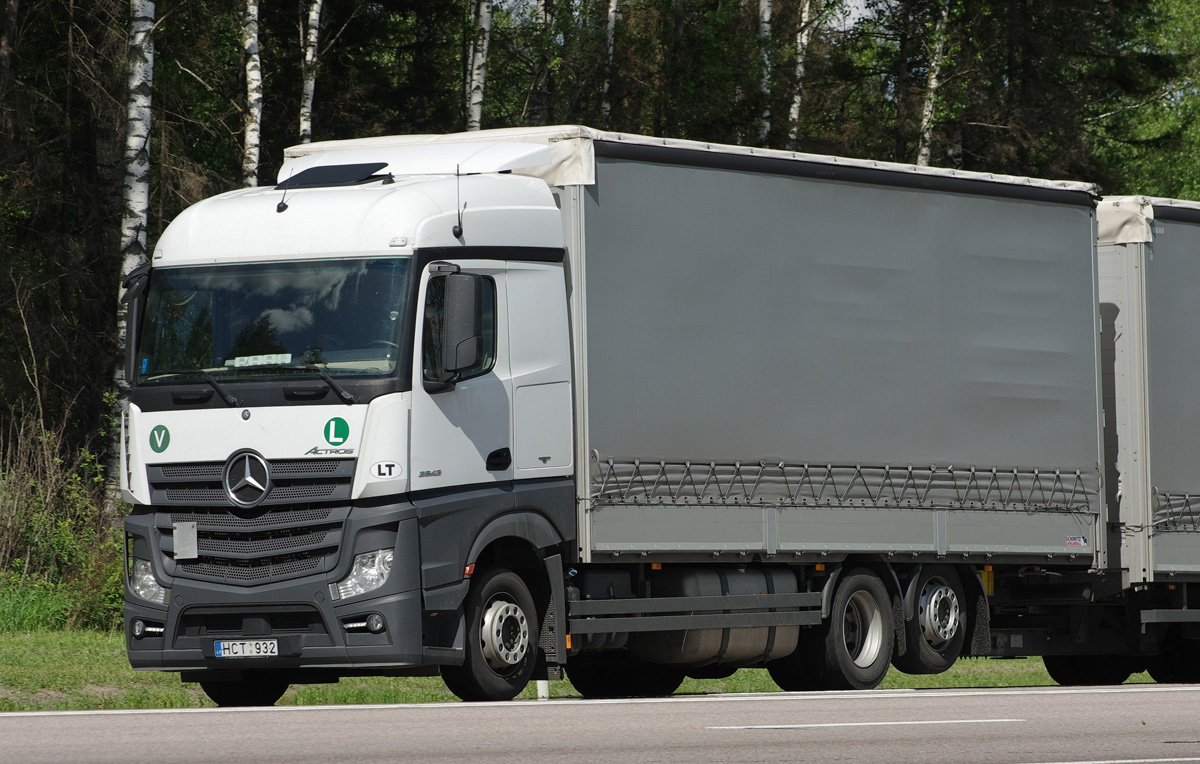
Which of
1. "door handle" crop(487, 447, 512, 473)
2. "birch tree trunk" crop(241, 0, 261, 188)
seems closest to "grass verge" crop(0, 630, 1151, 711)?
"door handle" crop(487, 447, 512, 473)

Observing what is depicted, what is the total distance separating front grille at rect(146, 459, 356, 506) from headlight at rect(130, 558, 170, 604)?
0.52 m

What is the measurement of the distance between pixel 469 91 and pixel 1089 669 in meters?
13.8

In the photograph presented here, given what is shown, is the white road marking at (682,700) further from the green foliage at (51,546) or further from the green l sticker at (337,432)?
the green foliage at (51,546)

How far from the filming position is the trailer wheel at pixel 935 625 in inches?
627

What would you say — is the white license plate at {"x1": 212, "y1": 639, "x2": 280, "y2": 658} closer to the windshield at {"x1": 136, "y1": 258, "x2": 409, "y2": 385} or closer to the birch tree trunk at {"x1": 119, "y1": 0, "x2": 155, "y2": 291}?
the windshield at {"x1": 136, "y1": 258, "x2": 409, "y2": 385}

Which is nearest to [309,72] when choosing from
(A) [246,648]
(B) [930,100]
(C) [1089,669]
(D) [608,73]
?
(D) [608,73]

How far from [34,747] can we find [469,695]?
12.2ft

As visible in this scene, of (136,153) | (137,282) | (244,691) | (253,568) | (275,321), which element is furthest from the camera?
(136,153)

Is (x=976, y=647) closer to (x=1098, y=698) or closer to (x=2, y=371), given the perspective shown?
(x=1098, y=698)

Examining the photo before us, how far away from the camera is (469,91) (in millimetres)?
28844

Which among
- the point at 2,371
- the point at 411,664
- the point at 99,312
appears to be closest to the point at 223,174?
the point at 99,312

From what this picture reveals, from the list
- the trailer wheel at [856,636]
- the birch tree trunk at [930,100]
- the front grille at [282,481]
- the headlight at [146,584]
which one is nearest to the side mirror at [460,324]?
the front grille at [282,481]

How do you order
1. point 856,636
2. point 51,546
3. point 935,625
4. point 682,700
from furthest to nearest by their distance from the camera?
point 51,546, point 935,625, point 856,636, point 682,700

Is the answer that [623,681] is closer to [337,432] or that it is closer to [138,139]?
[337,432]
